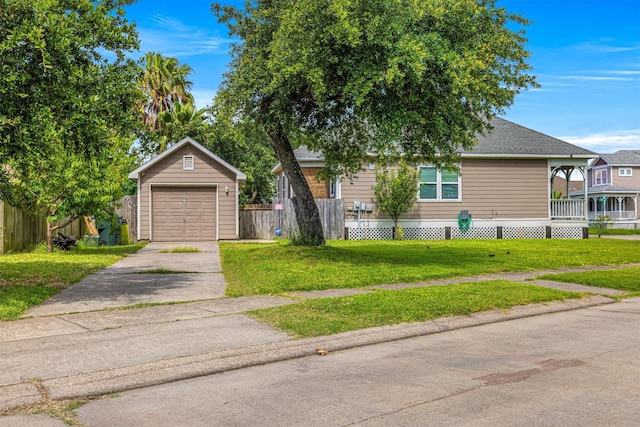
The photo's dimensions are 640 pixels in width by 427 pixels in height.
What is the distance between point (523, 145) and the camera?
27688 mm

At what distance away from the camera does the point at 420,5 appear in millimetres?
12992

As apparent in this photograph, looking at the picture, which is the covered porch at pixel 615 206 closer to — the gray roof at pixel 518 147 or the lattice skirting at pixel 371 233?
the gray roof at pixel 518 147

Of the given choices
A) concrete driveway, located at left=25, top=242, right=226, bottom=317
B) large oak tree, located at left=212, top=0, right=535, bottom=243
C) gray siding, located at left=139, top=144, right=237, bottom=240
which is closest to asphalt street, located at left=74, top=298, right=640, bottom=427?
concrete driveway, located at left=25, top=242, right=226, bottom=317

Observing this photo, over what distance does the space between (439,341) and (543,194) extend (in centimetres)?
2256

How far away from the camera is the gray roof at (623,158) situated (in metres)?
57.6

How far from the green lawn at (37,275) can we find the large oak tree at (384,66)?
5.54 m

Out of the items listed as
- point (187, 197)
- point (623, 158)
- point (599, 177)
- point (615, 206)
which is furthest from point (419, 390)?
point (599, 177)

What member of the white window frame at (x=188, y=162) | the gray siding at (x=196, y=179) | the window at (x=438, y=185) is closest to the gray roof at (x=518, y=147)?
the window at (x=438, y=185)

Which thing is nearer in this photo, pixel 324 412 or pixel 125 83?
pixel 324 412

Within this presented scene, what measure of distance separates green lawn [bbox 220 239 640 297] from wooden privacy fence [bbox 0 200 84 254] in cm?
668

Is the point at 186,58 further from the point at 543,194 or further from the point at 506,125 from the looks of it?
the point at 543,194

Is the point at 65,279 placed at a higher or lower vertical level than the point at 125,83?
lower

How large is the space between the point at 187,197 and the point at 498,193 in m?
14.0

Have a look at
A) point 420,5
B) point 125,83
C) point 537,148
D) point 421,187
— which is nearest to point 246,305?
point 125,83
